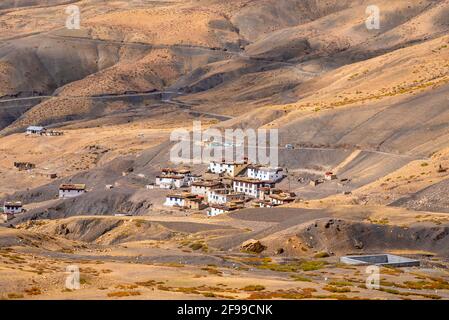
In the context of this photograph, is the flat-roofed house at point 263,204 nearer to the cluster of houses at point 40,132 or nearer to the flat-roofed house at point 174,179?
the flat-roofed house at point 174,179

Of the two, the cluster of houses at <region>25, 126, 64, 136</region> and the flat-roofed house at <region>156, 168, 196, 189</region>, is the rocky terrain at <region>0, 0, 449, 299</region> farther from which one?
the cluster of houses at <region>25, 126, 64, 136</region>

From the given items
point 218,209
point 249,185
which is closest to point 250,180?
point 249,185

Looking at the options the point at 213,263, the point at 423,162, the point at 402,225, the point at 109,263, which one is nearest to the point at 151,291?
the point at 109,263

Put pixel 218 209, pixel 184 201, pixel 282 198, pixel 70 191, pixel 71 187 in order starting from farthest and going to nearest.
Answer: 1. pixel 71 187
2. pixel 70 191
3. pixel 184 201
4. pixel 282 198
5. pixel 218 209

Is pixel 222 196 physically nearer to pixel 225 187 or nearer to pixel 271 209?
pixel 225 187

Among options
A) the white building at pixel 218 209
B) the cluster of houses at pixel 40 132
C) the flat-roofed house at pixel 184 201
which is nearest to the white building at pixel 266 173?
the flat-roofed house at pixel 184 201

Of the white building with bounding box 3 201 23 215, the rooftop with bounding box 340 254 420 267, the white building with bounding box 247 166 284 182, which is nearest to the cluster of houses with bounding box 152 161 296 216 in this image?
the white building with bounding box 247 166 284 182

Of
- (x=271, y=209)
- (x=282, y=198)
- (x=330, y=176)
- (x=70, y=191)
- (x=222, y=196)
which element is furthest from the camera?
(x=70, y=191)
